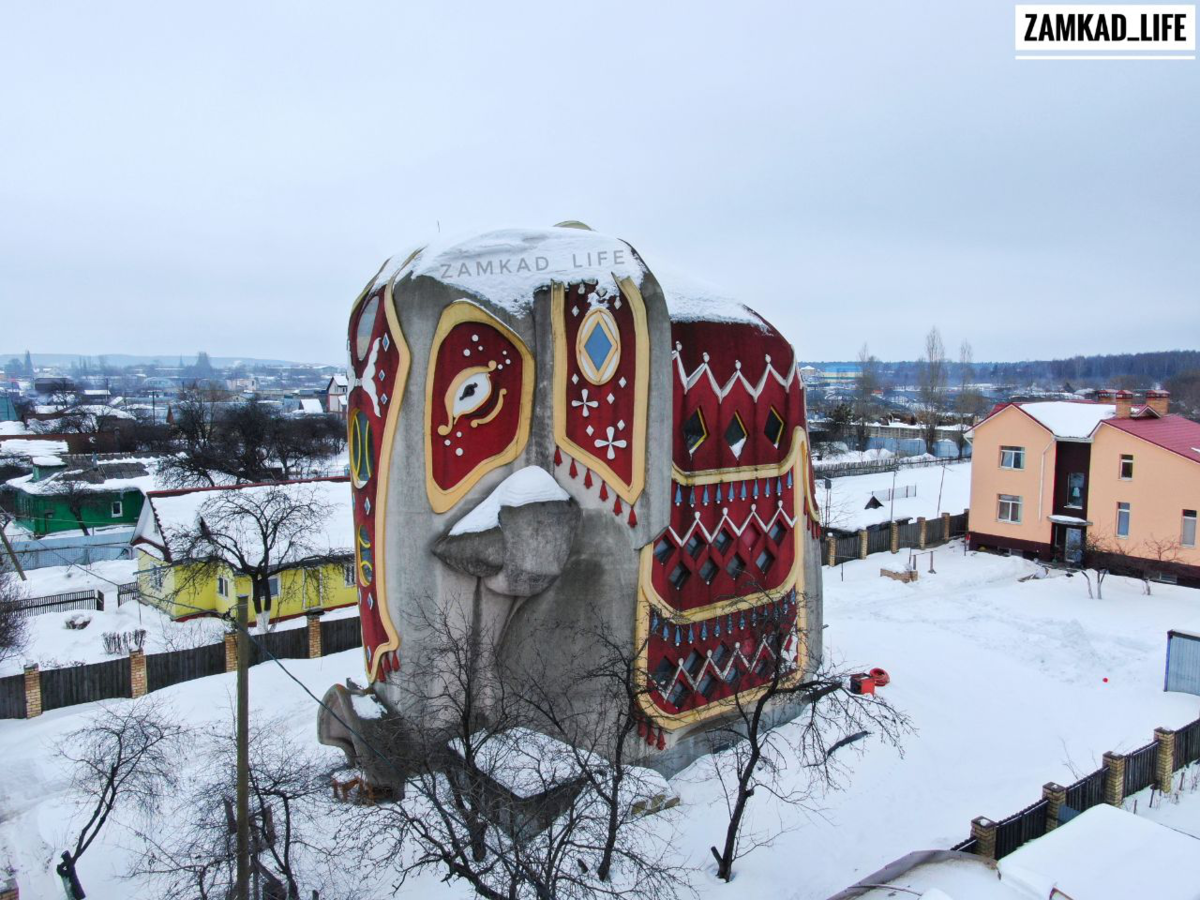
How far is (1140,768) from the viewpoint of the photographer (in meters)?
12.8

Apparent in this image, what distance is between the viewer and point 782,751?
13.5 metres

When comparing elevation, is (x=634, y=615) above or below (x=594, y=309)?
below

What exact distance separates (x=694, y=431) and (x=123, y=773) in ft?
32.7

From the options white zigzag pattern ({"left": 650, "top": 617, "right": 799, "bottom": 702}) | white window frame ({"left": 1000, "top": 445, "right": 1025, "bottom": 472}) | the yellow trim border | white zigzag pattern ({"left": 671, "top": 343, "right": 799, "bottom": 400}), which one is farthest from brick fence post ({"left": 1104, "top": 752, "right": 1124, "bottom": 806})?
white window frame ({"left": 1000, "top": 445, "right": 1025, "bottom": 472})

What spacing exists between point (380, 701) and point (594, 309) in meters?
6.76

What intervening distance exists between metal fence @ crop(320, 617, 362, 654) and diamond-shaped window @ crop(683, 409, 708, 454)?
36.0 feet

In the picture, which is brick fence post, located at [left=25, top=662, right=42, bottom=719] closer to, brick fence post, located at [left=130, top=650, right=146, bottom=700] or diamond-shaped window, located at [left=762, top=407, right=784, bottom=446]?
brick fence post, located at [left=130, top=650, right=146, bottom=700]

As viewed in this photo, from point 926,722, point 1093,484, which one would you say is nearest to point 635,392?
point 926,722

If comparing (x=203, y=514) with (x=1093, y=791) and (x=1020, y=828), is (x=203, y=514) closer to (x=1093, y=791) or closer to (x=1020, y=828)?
(x=1020, y=828)

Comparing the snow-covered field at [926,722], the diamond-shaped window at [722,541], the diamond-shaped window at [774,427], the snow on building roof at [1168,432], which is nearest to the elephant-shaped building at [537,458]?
the diamond-shaped window at [722,541]

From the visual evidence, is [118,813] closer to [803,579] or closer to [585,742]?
[585,742]

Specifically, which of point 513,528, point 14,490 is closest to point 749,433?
point 513,528

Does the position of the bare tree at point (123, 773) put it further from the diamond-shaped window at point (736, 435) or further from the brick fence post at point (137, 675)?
the diamond-shaped window at point (736, 435)

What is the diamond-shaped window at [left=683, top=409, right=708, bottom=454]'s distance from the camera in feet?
42.0
